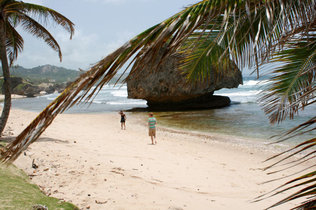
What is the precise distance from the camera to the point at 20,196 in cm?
305

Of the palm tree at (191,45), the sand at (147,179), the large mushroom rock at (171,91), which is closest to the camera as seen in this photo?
the palm tree at (191,45)

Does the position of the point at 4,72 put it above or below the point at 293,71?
above

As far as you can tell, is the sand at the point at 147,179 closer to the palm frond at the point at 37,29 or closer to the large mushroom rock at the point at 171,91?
the palm frond at the point at 37,29

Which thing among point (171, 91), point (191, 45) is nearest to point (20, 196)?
point (191, 45)

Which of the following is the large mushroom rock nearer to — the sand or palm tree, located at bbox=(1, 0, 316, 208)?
the sand

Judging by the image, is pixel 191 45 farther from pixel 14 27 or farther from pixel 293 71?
pixel 14 27

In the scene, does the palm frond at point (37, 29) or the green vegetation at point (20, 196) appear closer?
the green vegetation at point (20, 196)

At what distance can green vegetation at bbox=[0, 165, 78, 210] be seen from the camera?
2.82m

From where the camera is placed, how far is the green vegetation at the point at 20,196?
2824mm

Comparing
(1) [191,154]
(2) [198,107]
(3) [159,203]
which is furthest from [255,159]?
(2) [198,107]

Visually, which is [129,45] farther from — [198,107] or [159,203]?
[198,107]

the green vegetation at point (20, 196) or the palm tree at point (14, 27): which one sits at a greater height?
the palm tree at point (14, 27)

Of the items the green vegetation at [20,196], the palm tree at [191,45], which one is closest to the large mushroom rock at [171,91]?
the green vegetation at [20,196]

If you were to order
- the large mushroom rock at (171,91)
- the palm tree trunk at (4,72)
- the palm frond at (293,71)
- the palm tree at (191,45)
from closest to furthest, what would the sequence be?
the palm tree at (191,45)
the palm frond at (293,71)
the palm tree trunk at (4,72)
the large mushroom rock at (171,91)
